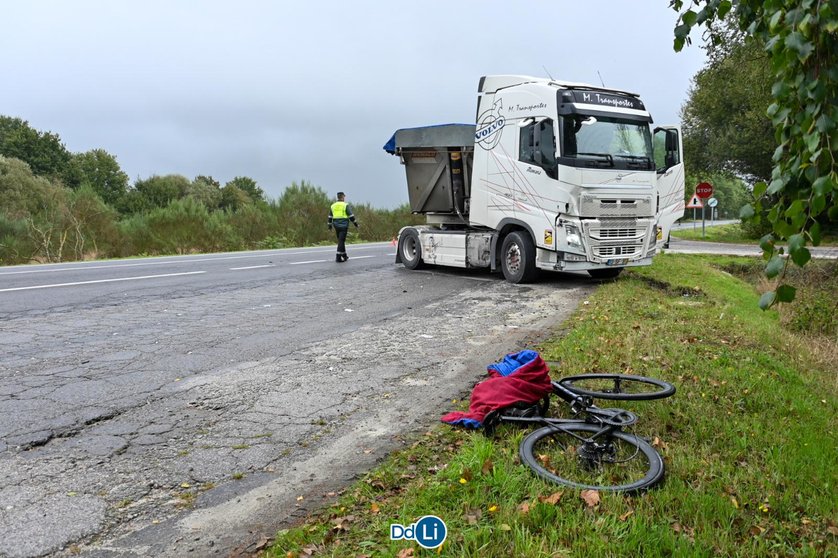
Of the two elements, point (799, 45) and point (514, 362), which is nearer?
point (799, 45)

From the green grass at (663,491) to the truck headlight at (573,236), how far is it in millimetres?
5469

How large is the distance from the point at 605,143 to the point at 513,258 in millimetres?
2666

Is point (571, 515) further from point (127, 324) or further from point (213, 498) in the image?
point (127, 324)

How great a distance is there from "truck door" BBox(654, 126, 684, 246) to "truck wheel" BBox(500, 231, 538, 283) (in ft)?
8.44

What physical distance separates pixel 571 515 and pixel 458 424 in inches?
54.6

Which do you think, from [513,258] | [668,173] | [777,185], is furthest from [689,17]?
[668,173]

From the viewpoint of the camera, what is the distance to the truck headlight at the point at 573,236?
35.9ft

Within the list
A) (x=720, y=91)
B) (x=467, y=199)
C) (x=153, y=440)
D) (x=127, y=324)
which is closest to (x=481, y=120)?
(x=467, y=199)

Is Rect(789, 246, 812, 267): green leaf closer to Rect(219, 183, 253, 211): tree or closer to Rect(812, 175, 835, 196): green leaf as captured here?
Rect(812, 175, 835, 196): green leaf

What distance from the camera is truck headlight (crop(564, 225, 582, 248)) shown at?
1095 cm

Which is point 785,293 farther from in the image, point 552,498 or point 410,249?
point 410,249

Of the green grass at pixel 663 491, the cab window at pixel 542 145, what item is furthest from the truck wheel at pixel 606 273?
the green grass at pixel 663 491

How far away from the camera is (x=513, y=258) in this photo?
1217 centimetres

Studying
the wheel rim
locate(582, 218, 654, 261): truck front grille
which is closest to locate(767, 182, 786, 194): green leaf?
locate(582, 218, 654, 261): truck front grille
